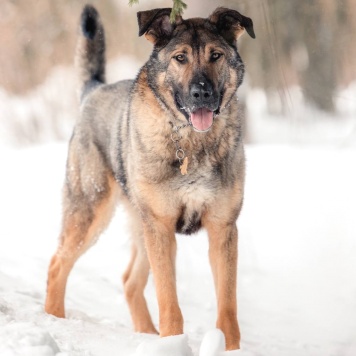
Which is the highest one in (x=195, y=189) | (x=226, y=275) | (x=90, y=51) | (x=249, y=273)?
(x=90, y=51)

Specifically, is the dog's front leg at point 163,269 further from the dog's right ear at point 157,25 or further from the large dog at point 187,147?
the dog's right ear at point 157,25

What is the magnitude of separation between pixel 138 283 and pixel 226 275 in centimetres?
146

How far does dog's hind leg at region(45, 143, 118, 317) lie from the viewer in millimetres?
5539

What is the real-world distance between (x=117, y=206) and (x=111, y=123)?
2.27ft

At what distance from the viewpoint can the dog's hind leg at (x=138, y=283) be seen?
5770mm

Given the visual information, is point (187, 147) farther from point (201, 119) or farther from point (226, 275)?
point (226, 275)

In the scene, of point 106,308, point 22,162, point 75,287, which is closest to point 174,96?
point 106,308

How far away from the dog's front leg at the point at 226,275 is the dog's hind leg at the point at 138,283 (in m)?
1.26

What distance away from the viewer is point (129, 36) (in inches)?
570

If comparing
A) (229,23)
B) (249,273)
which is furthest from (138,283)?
(229,23)

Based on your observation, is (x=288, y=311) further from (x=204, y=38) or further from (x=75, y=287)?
(x=204, y=38)

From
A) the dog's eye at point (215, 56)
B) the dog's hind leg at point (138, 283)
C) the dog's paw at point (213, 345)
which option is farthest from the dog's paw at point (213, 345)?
the dog's hind leg at point (138, 283)

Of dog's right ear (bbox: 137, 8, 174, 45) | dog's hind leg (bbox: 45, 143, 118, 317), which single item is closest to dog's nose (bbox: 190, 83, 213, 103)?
A: dog's right ear (bbox: 137, 8, 174, 45)

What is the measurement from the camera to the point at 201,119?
4305 millimetres
